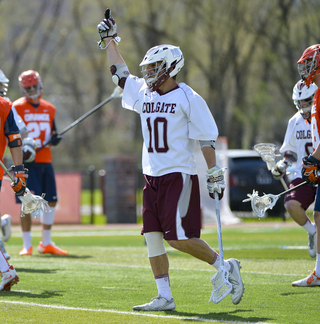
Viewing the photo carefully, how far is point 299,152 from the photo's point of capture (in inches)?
326

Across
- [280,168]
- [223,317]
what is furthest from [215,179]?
[280,168]

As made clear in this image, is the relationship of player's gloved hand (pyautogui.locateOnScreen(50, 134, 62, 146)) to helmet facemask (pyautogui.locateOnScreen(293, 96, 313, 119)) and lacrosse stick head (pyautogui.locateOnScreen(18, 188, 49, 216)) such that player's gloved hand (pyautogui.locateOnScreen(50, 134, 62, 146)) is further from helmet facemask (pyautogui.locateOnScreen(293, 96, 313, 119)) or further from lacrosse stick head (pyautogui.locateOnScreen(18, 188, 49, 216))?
helmet facemask (pyautogui.locateOnScreen(293, 96, 313, 119))

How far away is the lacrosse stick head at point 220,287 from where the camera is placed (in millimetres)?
5164

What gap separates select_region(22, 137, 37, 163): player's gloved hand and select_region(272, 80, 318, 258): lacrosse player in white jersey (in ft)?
10.6

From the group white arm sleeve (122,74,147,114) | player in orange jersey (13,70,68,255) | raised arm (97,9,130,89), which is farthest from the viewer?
player in orange jersey (13,70,68,255)

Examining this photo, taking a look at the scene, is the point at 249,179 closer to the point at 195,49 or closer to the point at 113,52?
the point at 195,49

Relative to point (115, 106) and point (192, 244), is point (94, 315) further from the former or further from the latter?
point (115, 106)

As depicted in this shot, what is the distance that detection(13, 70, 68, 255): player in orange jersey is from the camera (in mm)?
9742

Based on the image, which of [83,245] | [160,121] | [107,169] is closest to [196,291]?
[160,121]

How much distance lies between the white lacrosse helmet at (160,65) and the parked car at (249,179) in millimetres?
12746

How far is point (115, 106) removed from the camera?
4344cm

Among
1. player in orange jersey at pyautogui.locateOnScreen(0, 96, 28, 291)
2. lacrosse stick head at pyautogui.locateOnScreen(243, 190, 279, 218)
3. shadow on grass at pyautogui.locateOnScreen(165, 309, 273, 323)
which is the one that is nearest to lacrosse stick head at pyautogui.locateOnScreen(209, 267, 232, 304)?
shadow on grass at pyautogui.locateOnScreen(165, 309, 273, 323)

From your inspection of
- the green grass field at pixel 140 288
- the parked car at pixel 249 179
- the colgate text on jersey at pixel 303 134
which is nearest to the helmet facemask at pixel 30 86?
the green grass field at pixel 140 288

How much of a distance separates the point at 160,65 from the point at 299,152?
3.28 metres
